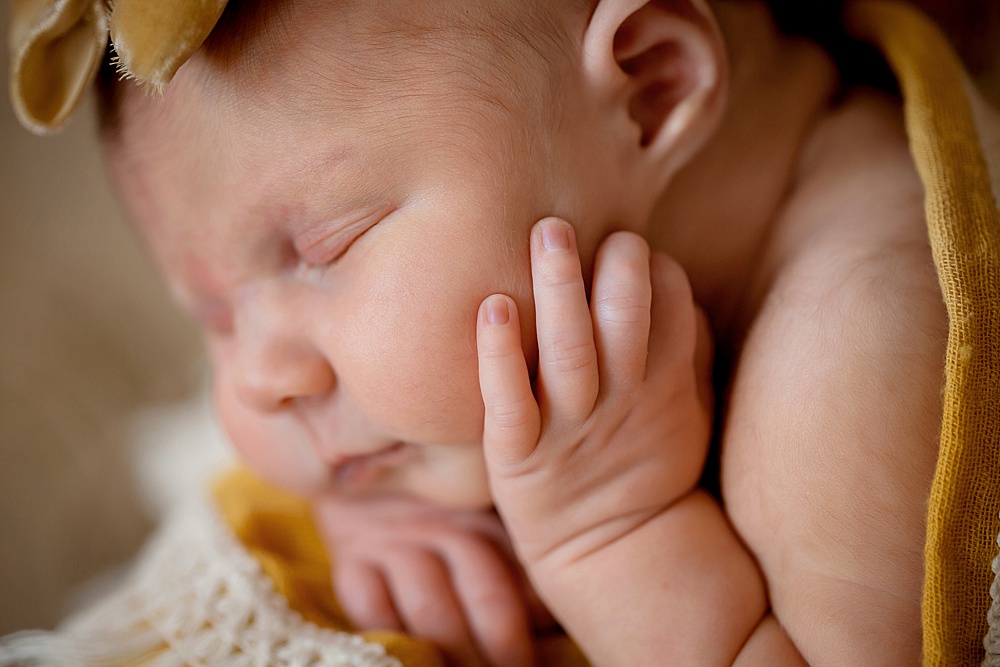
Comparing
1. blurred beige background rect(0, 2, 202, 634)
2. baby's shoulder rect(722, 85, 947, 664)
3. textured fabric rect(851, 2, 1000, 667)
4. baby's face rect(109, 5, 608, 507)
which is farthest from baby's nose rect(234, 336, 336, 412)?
blurred beige background rect(0, 2, 202, 634)

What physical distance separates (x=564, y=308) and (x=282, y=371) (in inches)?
10.8

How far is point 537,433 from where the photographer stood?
805mm

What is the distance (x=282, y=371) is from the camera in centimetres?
86

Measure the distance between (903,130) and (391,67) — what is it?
57 centimetres

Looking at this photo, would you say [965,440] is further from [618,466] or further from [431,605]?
[431,605]

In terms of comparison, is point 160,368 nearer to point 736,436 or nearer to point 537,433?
point 537,433

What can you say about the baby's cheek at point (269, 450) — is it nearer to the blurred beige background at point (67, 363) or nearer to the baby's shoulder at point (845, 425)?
the baby's shoulder at point (845, 425)

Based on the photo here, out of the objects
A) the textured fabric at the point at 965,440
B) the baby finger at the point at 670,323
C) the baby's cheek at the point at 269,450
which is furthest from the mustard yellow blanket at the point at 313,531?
the baby finger at the point at 670,323

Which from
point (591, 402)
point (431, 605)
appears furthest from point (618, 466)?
point (431, 605)

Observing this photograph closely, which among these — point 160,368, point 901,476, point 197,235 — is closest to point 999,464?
point 901,476

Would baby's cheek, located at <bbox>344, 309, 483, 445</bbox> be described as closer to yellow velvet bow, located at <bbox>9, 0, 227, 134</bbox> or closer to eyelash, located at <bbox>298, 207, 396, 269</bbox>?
eyelash, located at <bbox>298, 207, 396, 269</bbox>

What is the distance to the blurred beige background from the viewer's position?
134 centimetres

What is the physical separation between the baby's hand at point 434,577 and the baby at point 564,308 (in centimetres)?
3

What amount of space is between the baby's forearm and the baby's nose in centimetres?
28
